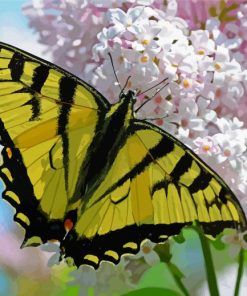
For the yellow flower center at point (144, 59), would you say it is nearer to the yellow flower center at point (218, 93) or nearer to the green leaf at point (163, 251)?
the yellow flower center at point (218, 93)

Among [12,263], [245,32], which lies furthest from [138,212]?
[12,263]

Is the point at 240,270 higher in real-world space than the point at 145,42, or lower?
lower

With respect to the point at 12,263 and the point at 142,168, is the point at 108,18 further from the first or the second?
the point at 12,263

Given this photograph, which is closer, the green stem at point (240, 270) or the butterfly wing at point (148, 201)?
the butterfly wing at point (148, 201)

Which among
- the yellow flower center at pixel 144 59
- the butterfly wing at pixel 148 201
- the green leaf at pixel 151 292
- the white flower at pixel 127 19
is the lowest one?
the green leaf at pixel 151 292

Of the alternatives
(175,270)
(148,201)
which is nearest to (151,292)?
(175,270)

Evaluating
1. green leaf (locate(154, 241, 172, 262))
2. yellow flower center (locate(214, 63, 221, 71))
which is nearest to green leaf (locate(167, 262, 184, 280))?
green leaf (locate(154, 241, 172, 262))

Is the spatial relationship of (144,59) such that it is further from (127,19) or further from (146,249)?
(146,249)

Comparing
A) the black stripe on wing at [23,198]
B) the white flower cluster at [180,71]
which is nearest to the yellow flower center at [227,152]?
the white flower cluster at [180,71]
